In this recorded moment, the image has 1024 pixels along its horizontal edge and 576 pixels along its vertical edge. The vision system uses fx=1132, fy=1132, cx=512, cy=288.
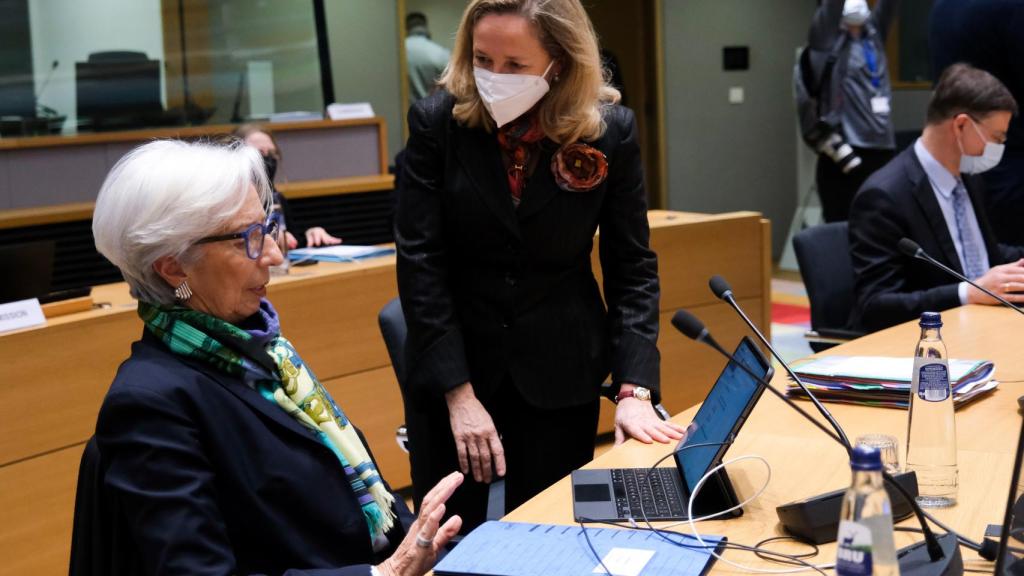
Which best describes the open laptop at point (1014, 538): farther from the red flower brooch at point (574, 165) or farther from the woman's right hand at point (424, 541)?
the red flower brooch at point (574, 165)

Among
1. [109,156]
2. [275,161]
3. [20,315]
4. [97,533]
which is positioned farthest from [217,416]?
[109,156]

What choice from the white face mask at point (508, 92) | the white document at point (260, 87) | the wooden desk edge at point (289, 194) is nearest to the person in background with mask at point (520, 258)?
the white face mask at point (508, 92)

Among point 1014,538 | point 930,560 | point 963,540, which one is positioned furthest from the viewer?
point 963,540

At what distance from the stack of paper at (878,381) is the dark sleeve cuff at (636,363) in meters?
0.32

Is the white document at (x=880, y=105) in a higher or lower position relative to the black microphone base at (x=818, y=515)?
higher

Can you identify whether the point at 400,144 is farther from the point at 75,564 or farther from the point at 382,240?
the point at 75,564

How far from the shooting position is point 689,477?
5.55 feet

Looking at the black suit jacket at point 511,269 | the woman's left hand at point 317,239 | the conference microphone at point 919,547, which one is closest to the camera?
the conference microphone at point 919,547

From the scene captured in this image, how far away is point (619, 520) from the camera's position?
1.59 m

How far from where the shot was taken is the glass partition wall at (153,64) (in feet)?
20.9

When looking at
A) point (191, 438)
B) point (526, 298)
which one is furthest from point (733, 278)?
point (191, 438)

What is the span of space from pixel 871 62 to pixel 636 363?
4.61 m

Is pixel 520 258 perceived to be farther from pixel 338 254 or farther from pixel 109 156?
pixel 109 156

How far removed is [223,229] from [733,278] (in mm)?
3247
